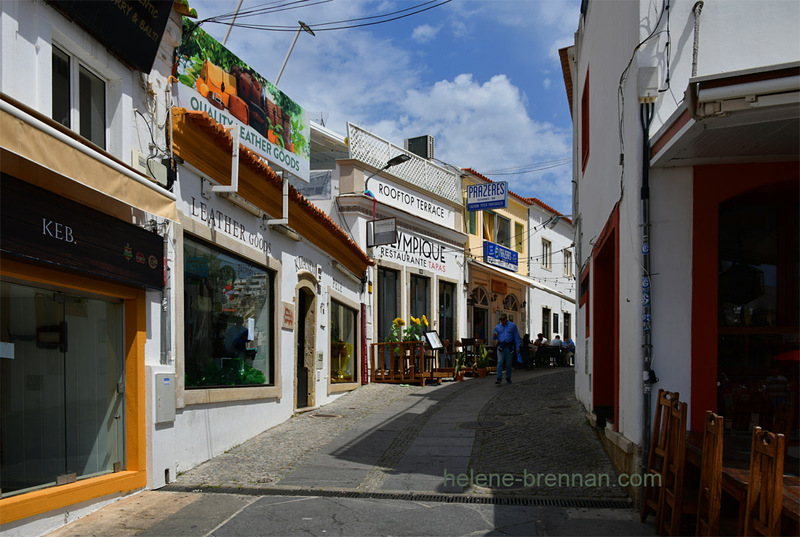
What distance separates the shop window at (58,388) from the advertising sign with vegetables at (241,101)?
287cm

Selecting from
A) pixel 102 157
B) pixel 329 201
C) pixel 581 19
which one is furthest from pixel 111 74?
pixel 329 201

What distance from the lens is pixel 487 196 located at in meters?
23.4

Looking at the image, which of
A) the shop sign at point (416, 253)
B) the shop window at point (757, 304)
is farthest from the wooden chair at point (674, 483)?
A: the shop sign at point (416, 253)

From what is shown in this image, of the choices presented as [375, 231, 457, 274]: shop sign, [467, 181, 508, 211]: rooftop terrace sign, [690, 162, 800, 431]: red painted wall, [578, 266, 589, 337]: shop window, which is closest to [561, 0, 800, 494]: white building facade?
[690, 162, 800, 431]: red painted wall

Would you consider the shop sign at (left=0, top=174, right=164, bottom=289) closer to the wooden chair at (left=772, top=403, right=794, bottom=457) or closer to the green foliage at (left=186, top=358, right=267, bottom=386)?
the green foliage at (left=186, top=358, right=267, bottom=386)

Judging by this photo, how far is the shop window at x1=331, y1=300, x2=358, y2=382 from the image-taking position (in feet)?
48.5

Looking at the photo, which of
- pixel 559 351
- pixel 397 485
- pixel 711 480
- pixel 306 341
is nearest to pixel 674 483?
pixel 711 480

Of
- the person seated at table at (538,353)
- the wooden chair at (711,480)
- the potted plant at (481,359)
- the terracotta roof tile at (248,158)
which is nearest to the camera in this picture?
the wooden chair at (711,480)

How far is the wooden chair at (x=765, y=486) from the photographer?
12.5 ft

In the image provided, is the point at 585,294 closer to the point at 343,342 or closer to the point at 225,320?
the point at 343,342

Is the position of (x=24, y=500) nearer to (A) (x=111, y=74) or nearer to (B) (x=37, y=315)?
(B) (x=37, y=315)

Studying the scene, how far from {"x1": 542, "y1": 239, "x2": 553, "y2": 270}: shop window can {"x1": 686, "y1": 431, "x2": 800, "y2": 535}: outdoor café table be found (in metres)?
26.4

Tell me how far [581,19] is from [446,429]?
732 centimetres

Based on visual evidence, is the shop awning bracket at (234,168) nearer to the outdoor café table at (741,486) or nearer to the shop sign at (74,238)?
the shop sign at (74,238)
